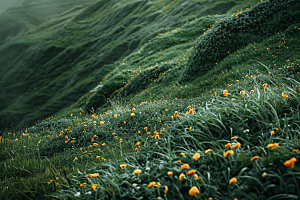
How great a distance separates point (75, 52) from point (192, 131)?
4661cm

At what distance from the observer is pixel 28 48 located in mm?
51875

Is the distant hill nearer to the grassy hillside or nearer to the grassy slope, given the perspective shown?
the grassy slope

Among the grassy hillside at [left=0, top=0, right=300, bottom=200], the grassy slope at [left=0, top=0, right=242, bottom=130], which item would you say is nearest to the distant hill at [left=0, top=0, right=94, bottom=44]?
the grassy slope at [left=0, top=0, right=242, bottom=130]

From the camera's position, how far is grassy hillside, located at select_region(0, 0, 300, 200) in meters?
1.92

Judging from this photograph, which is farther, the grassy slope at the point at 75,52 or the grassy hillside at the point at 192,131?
the grassy slope at the point at 75,52

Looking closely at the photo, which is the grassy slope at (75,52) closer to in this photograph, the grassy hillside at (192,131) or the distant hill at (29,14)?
the grassy hillside at (192,131)

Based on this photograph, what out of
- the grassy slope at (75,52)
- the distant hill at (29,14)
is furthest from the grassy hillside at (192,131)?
the distant hill at (29,14)

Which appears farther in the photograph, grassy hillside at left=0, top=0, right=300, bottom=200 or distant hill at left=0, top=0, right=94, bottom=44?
distant hill at left=0, top=0, right=94, bottom=44

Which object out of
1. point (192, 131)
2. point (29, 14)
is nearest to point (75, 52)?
point (192, 131)

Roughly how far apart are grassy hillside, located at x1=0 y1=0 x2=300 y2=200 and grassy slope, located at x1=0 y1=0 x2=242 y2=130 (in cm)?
1286

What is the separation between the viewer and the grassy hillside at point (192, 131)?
192 cm

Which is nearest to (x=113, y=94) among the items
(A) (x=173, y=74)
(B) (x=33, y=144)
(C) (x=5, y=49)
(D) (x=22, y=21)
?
(A) (x=173, y=74)

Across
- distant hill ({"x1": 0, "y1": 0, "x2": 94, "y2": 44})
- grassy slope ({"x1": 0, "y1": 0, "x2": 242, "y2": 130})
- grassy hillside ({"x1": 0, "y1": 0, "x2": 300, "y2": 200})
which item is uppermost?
distant hill ({"x1": 0, "y1": 0, "x2": 94, "y2": 44})

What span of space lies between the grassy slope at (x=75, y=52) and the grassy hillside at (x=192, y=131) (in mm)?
12859
